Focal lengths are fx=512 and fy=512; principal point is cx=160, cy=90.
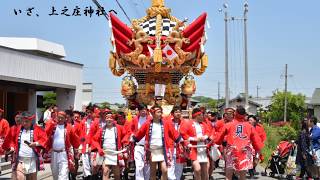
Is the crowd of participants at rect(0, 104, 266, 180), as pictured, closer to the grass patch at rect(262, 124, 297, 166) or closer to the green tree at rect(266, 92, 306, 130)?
the grass patch at rect(262, 124, 297, 166)

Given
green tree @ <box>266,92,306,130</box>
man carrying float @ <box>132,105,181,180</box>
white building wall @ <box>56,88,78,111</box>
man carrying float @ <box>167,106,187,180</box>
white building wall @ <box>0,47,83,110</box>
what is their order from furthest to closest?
green tree @ <box>266,92,306,130</box> → white building wall @ <box>56,88,78,111</box> → white building wall @ <box>0,47,83,110</box> → man carrying float @ <box>167,106,187,180</box> → man carrying float @ <box>132,105,181,180</box>

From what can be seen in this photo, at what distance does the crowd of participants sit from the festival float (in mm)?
2549

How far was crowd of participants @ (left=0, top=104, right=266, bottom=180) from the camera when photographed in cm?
815

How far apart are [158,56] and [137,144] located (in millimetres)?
3236

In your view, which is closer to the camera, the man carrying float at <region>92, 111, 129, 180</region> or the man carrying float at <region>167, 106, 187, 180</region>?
the man carrying float at <region>167, 106, 187, 180</region>

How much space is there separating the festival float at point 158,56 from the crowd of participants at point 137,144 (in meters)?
2.55

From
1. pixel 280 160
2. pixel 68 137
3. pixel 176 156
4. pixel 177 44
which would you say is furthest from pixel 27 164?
pixel 280 160

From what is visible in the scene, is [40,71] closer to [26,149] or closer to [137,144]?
[137,144]

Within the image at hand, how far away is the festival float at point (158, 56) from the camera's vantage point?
40.6 feet

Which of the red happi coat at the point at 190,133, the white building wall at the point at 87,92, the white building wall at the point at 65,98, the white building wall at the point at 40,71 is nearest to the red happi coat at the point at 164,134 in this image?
the red happi coat at the point at 190,133

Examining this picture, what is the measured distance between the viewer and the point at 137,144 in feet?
31.0

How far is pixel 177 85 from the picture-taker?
42.8 ft

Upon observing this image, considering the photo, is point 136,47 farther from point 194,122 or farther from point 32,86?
point 32,86

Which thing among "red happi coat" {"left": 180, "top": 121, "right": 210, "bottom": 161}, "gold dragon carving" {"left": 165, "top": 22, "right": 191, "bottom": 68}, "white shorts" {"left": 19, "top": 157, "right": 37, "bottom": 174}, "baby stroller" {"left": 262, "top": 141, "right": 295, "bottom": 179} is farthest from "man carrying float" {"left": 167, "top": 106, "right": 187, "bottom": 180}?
"baby stroller" {"left": 262, "top": 141, "right": 295, "bottom": 179}
